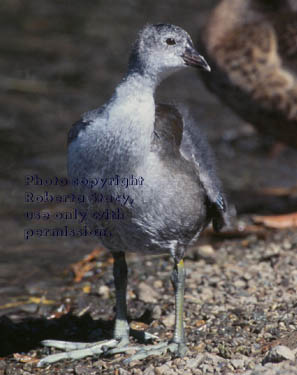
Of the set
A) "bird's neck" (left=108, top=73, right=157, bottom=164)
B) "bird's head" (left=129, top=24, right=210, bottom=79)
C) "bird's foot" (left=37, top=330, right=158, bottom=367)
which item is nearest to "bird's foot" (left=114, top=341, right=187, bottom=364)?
"bird's foot" (left=37, top=330, right=158, bottom=367)

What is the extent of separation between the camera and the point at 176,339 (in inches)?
178

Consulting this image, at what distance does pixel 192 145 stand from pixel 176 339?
3.92 feet

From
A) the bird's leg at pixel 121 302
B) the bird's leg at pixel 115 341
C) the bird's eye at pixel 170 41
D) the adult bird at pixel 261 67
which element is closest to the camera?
the bird's eye at pixel 170 41

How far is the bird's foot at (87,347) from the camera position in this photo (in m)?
4.66

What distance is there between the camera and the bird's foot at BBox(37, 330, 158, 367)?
15.3 feet

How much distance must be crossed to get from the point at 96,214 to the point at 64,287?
1667 mm

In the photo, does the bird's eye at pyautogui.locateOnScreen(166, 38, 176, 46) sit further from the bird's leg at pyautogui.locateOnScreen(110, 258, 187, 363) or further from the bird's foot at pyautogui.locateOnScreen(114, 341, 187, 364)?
the bird's foot at pyautogui.locateOnScreen(114, 341, 187, 364)

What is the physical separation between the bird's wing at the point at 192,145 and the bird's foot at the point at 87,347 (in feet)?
3.10

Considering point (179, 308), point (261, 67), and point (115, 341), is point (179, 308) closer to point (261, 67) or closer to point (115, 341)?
point (115, 341)

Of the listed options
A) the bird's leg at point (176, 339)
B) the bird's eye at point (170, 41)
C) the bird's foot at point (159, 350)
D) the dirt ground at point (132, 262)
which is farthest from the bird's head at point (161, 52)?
the bird's foot at point (159, 350)

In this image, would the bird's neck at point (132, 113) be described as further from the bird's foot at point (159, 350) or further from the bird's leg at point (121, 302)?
the bird's foot at point (159, 350)

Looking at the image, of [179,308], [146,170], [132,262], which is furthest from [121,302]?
[132,262]

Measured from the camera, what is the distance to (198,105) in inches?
393

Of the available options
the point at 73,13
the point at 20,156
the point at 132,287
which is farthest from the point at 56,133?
the point at 73,13
